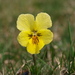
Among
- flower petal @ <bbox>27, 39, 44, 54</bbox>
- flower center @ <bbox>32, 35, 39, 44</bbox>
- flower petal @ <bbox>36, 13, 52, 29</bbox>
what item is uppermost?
flower petal @ <bbox>36, 13, 52, 29</bbox>

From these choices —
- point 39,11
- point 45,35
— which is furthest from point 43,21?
point 39,11

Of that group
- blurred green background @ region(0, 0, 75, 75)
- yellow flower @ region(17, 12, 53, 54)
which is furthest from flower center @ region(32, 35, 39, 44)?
blurred green background @ region(0, 0, 75, 75)

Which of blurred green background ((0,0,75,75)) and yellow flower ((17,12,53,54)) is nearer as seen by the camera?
yellow flower ((17,12,53,54))

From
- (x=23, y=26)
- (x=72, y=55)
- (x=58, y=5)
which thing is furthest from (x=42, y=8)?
(x=23, y=26)

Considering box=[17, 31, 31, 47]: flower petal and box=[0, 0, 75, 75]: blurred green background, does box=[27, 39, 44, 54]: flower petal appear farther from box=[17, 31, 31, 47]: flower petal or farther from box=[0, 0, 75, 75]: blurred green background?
box=[0, 0, 75, 75]: blurred green background

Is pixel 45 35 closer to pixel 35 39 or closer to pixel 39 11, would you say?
pixel 35 39

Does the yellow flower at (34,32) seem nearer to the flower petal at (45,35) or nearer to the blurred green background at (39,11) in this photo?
the flower petal at (45,35)

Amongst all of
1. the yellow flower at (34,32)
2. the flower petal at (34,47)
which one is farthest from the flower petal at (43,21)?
the flower petal at (34,47)

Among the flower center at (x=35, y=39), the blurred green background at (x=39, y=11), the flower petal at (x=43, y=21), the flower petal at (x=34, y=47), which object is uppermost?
the flower petal at (x=43, y=21)
